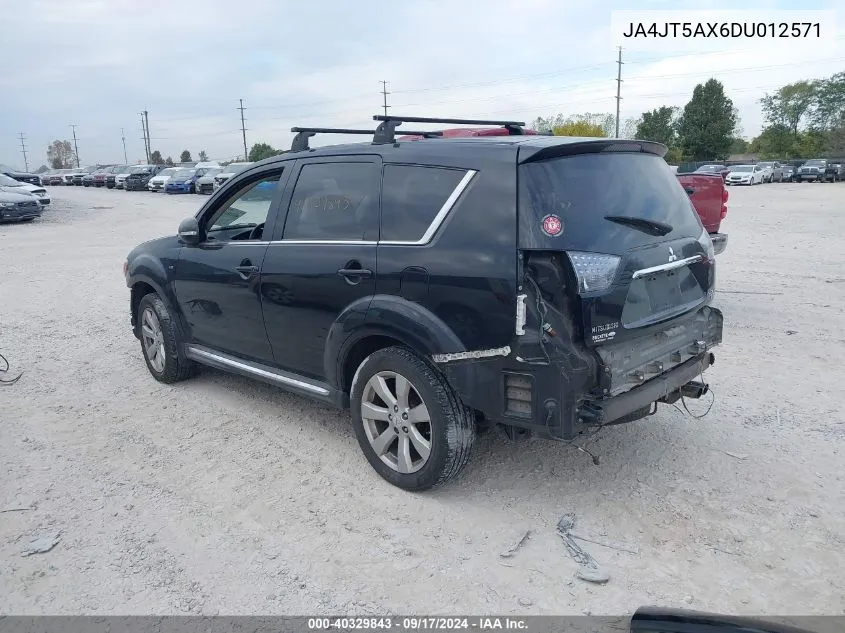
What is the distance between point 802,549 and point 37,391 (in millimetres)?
5614

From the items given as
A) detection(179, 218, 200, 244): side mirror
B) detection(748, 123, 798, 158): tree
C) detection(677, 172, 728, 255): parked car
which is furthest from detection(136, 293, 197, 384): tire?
detection(748, 123, 798, 158): tree

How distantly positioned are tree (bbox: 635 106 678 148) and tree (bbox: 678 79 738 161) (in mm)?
1402

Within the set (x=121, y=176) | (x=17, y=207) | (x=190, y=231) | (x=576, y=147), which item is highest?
(x=576, y=147)

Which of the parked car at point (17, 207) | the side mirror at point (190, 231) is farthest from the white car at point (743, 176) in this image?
the side mirror at point (190, 231)

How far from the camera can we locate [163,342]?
5.62m

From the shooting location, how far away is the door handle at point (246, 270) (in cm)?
460

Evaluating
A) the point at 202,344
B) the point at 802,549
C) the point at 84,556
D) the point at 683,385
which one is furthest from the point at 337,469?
the point at 802,549

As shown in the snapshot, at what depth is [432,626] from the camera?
2.81 m

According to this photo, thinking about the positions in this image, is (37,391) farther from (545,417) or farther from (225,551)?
(545,417)

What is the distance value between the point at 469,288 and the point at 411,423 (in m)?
0.86

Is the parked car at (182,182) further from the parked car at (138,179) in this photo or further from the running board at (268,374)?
the running board at (268,374)

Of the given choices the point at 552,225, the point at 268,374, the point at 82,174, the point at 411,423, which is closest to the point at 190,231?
the point at 268,374

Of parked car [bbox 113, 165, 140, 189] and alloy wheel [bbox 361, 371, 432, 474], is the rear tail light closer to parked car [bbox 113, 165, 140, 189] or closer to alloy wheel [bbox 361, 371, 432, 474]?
alloy wheel [bbox 361, 371, 432, 474]

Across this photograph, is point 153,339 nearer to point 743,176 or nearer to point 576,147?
point 576,147
